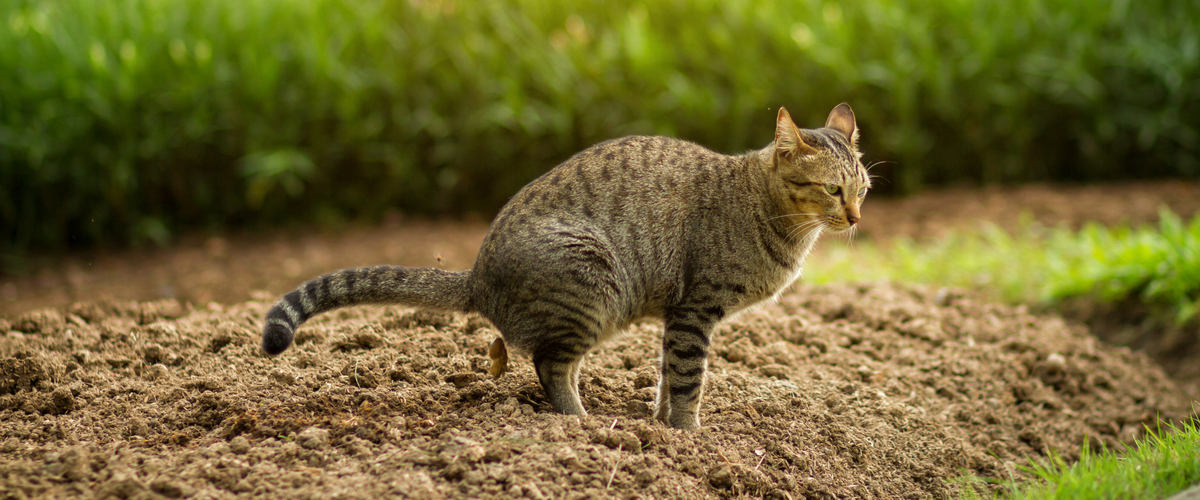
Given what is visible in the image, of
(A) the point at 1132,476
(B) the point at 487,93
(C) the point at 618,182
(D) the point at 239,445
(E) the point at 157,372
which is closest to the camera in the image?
(D) the point at 239,445

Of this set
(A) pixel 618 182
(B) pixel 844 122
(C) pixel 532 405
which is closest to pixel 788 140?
(B) pixel 844 122

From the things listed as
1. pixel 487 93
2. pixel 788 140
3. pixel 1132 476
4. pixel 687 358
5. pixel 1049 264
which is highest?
pixel 487 93

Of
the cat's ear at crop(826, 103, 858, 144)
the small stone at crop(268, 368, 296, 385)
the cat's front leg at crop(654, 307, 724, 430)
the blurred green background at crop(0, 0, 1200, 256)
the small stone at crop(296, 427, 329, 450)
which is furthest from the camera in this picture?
the blurred green background at crop(0, 0, 1200, 256)

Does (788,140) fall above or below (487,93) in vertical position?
below

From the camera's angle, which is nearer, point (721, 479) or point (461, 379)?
point (721, 479)

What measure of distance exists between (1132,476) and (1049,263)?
305 centimetres

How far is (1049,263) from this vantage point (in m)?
5.76

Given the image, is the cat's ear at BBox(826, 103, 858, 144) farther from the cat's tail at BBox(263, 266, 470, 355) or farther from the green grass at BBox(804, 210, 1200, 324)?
the green grass at BBox(804, 210, 1200, 324)

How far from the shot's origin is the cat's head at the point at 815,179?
3.39 metres

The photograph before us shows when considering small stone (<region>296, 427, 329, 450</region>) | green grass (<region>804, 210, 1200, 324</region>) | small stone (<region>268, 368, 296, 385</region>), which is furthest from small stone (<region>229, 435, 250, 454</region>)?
green grass (<region>804, 210, 1200, 324</region>)

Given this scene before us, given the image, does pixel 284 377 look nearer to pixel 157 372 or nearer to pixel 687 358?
pixel 157 372

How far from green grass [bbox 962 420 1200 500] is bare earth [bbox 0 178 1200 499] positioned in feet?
1.28

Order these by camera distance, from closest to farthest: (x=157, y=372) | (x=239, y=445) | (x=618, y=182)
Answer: (x=239, y=445) → (x=618, y=182) → (x=157, y=372)

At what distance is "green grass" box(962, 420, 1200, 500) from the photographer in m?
2.92
